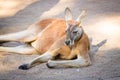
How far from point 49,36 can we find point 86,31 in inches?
55.4

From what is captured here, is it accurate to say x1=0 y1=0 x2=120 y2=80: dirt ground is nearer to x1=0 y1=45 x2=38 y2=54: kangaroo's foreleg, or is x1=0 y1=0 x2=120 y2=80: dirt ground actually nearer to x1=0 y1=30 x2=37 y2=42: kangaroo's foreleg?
x1=0 y1=45 x2=38 y2=54: kangaroo's foreleg

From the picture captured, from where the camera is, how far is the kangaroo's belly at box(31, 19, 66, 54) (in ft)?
19.4

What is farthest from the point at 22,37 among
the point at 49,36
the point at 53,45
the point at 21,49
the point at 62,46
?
the point at 62,46

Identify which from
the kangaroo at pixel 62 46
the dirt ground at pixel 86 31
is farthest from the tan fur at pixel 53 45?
the dirt ground at pixel 86 31

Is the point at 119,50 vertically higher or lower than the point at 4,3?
lower

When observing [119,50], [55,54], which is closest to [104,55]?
[119,50]

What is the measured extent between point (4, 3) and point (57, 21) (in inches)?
146

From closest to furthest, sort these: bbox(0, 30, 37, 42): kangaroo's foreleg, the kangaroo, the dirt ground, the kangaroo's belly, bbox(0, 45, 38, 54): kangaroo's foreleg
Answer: the dirt ground
the kangaroo
the kangaroo's belly
bbox(0, 45, 38, 54): kangaroo's foreleg
bbox(0, 30, 37, 42): kangaroo's foreleg

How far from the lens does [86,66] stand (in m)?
5.50

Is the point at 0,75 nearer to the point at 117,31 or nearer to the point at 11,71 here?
the point at 11,71

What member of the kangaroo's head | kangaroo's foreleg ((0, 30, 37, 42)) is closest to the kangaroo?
the kangaroo's head

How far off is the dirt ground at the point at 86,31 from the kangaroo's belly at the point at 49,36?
22cm

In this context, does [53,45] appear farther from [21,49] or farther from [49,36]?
[21,49]

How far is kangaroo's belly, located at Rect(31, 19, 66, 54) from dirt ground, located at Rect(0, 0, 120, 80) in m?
0.22
